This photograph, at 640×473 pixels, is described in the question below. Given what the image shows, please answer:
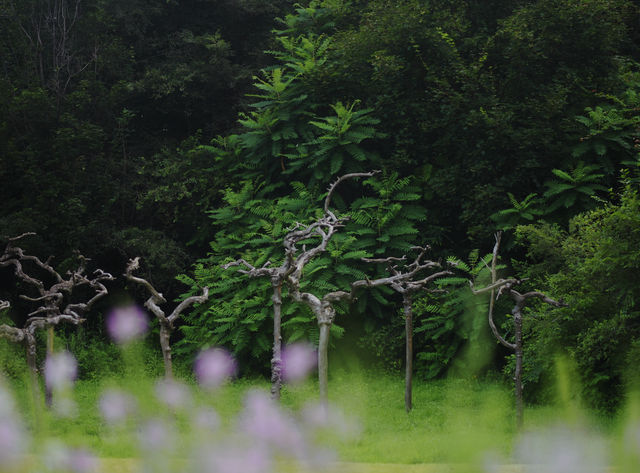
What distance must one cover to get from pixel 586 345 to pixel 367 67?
7.72 meters

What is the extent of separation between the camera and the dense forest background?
39.1 ft

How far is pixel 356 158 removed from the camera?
516 inches

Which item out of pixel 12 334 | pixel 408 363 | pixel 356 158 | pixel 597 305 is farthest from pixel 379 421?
pixel 356 158

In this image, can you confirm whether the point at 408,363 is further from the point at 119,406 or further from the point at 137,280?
the point at 119,406

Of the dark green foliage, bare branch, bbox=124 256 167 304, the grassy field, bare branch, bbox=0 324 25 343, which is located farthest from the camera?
the dark green foliage

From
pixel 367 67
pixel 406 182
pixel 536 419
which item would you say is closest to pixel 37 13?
pixel 367 67

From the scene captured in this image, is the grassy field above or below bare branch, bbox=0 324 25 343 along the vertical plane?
below

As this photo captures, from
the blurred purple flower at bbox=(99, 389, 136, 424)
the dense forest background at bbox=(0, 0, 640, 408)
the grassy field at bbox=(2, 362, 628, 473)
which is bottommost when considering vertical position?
the grassy field at bbox=(2, 362, 628, 473)

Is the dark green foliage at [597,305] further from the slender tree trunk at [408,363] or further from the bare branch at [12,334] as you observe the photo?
the bare branch at [12,334]

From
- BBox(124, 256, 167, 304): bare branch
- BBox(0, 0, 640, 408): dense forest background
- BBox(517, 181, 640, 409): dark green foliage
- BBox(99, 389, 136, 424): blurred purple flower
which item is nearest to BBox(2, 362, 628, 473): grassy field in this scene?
BBox(99, 389, 136, 424): blurred purple flower

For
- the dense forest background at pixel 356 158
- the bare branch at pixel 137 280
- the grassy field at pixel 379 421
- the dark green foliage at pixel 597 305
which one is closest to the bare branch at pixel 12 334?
the grassy field at pixel 379 421

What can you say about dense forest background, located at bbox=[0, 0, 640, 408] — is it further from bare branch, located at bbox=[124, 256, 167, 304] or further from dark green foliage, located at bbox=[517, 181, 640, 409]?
bare branch, located at bbox=[124, 256, 167, 304]

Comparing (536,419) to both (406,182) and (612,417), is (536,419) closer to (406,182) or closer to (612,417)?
(612,417)

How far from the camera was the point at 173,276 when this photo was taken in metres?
15.4
